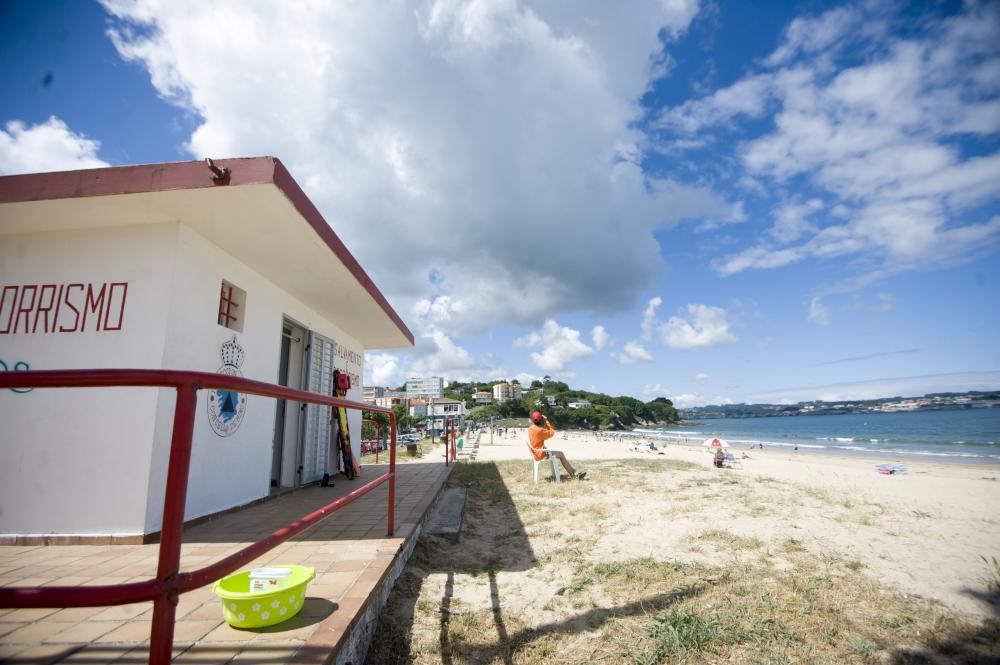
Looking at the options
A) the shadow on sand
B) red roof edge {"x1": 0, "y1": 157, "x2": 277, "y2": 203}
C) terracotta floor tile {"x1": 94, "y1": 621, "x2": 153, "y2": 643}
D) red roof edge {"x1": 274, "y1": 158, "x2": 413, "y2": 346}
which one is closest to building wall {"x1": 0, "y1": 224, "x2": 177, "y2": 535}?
red roof edge {"x1": 0, "y1": 157, "x2": 277, "y2": 203}

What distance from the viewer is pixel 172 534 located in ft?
3.55

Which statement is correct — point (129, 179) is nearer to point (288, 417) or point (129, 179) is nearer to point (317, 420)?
point (288, 417)

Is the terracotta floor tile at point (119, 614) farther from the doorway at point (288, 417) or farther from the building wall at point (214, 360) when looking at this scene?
the doorway at point (288, 417)

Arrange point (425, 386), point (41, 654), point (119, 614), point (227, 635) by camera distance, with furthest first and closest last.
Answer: point (425, 386), point (119, 614), point (227, 635), point (41, 654)

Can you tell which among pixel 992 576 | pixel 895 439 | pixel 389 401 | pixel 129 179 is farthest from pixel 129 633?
pixel 389 401

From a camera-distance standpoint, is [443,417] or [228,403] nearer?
[228,403]

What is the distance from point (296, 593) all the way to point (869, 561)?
4.59 m

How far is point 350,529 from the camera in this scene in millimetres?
3943

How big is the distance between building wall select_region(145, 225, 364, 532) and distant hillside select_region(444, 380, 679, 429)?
63.9 m

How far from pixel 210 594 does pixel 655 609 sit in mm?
2685

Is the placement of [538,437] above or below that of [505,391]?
below

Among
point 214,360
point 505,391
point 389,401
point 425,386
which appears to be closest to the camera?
point 214,360

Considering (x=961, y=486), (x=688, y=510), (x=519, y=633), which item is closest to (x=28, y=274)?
(x=519, y=633)

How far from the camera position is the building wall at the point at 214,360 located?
4.03 m
